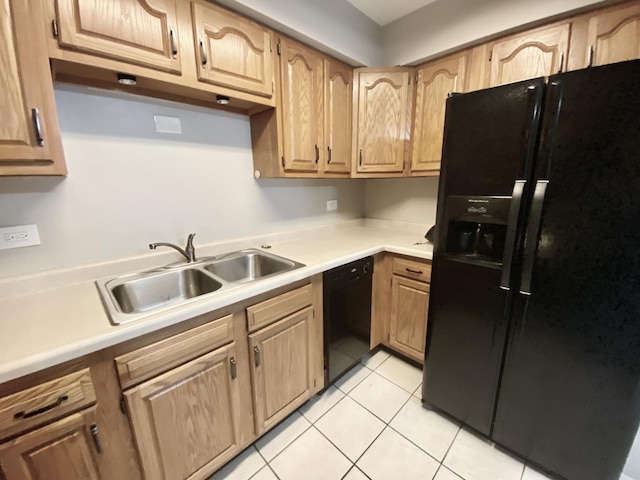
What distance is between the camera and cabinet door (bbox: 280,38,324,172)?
1.56 metres

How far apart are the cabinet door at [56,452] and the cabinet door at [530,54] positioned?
246 centimetres

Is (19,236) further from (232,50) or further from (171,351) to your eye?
(232,50)

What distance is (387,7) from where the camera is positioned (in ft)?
6.17

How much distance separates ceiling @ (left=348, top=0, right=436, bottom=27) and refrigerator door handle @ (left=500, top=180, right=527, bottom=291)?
61.6 inches

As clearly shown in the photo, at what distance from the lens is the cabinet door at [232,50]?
120 cm

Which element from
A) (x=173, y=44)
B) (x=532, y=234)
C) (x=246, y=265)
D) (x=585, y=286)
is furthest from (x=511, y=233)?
(x=173, y=44)

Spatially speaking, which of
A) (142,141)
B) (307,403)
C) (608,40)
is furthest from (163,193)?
(608,40)

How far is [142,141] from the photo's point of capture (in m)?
1.36

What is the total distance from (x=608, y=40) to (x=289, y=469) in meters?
2.57

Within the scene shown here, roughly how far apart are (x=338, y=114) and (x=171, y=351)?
173 cm

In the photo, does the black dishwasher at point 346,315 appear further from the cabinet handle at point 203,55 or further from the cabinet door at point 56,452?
the cabinet handle at point 203,55

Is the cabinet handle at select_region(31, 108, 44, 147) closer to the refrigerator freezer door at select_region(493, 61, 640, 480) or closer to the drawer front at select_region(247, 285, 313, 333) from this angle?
the drawer front at select_region(247, 285, 313, 333)

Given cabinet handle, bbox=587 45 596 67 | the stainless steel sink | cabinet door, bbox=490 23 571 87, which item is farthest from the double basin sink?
cabinet handle, bbox=587 45 596 67

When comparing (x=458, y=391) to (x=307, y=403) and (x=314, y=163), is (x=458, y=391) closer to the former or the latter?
(x=307, y=403)
